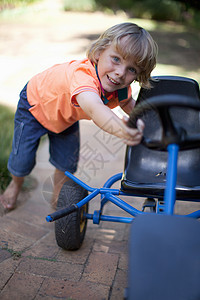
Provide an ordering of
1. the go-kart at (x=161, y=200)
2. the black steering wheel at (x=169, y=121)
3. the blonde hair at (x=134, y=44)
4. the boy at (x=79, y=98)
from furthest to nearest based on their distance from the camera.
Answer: the blonde hair at (x=134, y=44) → the boy at (x=79, y=98) → the black steering wheel at (x=169, y=121) → the go-kart at (x=161, y=200)

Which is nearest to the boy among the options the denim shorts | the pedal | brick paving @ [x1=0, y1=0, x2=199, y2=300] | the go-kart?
the denim shorts

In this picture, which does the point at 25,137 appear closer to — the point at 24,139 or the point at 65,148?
the point at 24,139

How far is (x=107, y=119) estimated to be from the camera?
1.40 metres

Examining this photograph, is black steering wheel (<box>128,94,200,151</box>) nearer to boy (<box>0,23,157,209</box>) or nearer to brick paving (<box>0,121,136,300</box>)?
boy (<box>0,23,157,209</box>)

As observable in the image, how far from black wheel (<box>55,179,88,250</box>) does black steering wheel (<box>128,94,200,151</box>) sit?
26.1 inches

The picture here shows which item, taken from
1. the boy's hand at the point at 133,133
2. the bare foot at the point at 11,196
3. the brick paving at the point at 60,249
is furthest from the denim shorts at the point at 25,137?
the boy's hand at the point at 133,133

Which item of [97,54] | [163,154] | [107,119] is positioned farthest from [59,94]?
[163,154]

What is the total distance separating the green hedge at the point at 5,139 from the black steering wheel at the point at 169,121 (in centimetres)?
149

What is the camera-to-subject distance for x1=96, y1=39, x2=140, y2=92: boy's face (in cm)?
165

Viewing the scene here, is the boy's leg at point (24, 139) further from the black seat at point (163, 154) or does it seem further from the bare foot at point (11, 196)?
the black seat at point (163, 154)

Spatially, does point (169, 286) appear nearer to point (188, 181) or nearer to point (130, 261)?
point (130, 261)

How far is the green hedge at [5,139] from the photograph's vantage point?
252cm

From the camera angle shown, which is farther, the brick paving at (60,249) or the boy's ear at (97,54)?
the boy's ear at (97,54)

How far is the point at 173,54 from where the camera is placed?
8664mm
